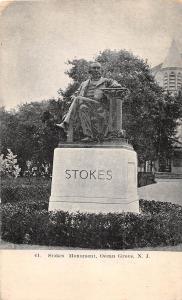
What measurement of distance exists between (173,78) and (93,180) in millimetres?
2544

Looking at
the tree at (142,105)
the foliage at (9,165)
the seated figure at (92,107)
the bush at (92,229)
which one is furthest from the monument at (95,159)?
the foliage at (9,165)

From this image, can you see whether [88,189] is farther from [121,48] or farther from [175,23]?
[175,23]

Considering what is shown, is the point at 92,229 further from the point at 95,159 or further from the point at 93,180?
the point at 95,159

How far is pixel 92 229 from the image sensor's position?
779cm

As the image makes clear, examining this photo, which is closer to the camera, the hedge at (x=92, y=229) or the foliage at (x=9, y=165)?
the hedge at (x=92, y=229)

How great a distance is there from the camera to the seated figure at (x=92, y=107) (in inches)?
333

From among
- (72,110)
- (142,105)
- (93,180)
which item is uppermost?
(142,105)

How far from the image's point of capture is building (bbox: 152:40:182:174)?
27.0 ft

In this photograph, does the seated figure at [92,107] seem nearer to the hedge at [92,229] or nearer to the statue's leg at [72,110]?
the statue's leg at [72,110]

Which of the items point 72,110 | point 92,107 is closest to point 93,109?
point 92,107

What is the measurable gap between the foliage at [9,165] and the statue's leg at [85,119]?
153cm
